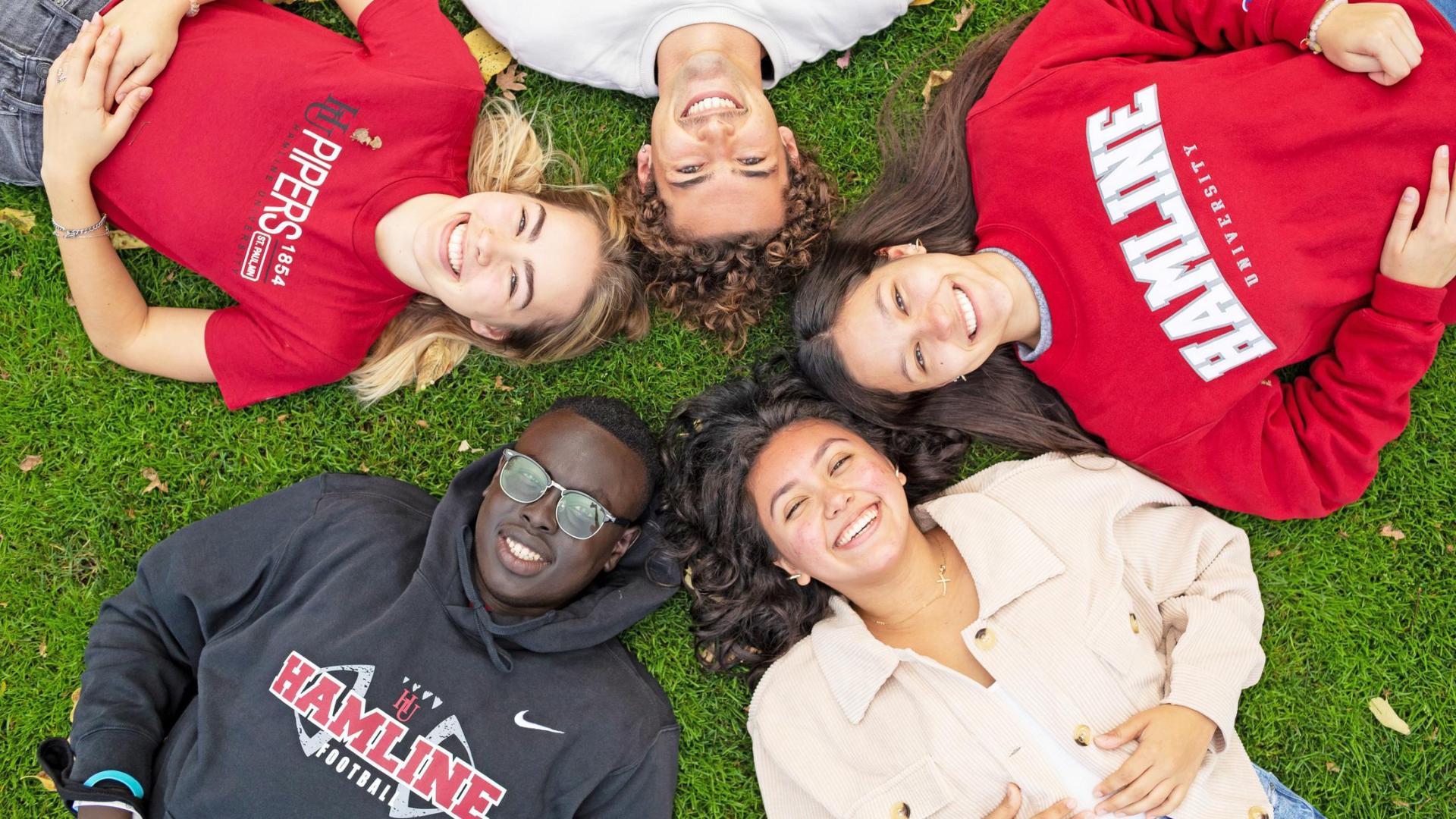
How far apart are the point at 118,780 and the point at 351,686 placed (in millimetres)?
1011

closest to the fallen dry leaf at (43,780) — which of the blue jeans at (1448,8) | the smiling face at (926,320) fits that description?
the smiling face at (926,320)

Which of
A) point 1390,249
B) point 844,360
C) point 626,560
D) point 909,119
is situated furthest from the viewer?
point 909,119

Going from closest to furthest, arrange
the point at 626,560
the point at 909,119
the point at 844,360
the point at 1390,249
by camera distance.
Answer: the point at 1390,249, the point at 844,360, the point at 626,560, the point at 909,119

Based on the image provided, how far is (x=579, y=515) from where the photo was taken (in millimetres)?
3803

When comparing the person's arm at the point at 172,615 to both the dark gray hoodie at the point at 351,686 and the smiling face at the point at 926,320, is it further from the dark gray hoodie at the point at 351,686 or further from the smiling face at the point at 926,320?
the smiling face at the point at 926,320

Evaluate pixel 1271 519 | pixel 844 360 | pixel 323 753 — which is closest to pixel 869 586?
pixel 844 360

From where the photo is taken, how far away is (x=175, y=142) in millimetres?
3959

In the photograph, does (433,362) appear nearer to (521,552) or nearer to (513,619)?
(521,552)

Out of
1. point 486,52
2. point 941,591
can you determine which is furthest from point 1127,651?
point 486,52

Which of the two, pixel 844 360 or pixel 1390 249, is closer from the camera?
pixel 1390 249

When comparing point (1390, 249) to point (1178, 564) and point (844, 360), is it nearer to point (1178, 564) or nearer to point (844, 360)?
point (1178, 564)

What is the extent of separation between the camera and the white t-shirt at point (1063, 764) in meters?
3.73

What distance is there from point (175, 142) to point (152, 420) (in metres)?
1.47

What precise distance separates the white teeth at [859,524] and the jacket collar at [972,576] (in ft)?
1.70
